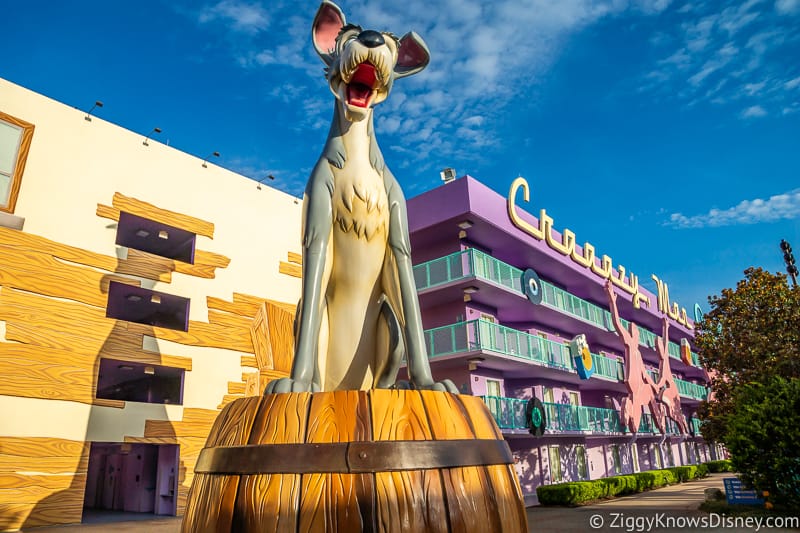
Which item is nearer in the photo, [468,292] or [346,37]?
[346,37]

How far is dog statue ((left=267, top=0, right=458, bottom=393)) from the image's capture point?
2.83 meters

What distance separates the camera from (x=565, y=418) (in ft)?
64.8

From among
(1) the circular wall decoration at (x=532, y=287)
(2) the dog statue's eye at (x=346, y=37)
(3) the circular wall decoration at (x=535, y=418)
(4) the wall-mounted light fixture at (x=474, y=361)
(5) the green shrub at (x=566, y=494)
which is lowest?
(5) the green shrub at (x=566, y=494)

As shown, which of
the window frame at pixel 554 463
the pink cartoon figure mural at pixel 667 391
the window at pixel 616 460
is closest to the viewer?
the window frame at pixel 554 463

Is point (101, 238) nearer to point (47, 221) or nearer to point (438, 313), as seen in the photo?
point (47, 221)

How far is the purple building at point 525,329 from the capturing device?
1762 cm

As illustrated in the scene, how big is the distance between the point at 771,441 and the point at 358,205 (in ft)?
40.4

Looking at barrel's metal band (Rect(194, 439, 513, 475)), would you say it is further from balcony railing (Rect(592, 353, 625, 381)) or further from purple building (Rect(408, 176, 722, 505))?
balcony railing (Rect(592, 353, 625, 381))

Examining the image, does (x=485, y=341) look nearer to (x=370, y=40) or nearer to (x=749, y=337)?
(x=749, y=337)

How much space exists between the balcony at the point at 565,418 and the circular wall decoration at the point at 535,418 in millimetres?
274

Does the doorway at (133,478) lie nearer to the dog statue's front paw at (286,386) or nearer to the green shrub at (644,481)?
the dog statue's front paw at (286,386)

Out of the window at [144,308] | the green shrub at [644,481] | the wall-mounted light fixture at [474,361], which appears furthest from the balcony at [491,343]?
the window at [144,308]

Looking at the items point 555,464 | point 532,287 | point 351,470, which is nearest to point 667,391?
point 555,464

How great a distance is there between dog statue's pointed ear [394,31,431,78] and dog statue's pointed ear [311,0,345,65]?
43cm
